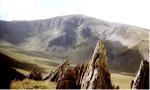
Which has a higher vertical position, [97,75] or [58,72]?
[97,75]

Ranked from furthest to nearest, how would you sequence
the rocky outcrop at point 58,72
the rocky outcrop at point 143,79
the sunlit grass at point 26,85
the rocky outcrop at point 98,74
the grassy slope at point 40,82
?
1. the rocky outcrop at point 58,72
2. the grassy slope at point 40,82
3. the sunlit grass at point 26,85
4. the rocky outcrop at point 98,74
5. the rocky outcrop at point 143,79

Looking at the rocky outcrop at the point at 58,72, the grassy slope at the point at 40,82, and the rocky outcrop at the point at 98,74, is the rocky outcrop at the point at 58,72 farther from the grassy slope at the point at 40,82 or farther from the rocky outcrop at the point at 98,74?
the rocky outcrop at the point at 98,74

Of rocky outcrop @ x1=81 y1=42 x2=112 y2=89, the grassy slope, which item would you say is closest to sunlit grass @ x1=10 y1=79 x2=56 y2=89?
the grassy slope

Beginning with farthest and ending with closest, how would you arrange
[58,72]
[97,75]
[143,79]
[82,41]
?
[82,41], [58,72], [97,75], [143,79]

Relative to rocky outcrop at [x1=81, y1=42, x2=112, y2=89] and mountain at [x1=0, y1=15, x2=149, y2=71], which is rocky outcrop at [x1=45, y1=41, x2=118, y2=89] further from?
mountain at [x1=0, y1=15, x2=149, y2=71]

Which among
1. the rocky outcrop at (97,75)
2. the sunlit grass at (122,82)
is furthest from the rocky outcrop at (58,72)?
the rocky outcrop at (97,75)

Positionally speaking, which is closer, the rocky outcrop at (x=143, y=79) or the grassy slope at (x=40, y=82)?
the rocky outcrop at (x=143, y=79)

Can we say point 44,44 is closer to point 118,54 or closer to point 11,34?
point 11,34

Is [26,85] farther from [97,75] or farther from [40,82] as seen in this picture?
[97,75]

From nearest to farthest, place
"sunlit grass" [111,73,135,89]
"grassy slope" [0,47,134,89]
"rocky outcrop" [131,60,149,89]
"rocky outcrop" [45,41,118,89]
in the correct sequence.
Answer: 1. "rocky outcrop" [131,60,149,89]
2. "rocky outcrop" [45,41,118,89]
3. "grassy slope" [0,47,134,89]
4. "sunlit grass" [111,73,135,89]

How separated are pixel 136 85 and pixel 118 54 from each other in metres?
115

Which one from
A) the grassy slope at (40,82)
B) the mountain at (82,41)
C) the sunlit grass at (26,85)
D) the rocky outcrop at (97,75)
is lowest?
the mountain at (82,41)

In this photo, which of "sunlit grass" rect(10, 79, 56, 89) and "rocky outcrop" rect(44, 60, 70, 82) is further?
"rocky outcrop" rect(44, 60, 70, 82)

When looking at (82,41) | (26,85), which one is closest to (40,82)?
(26,85)
